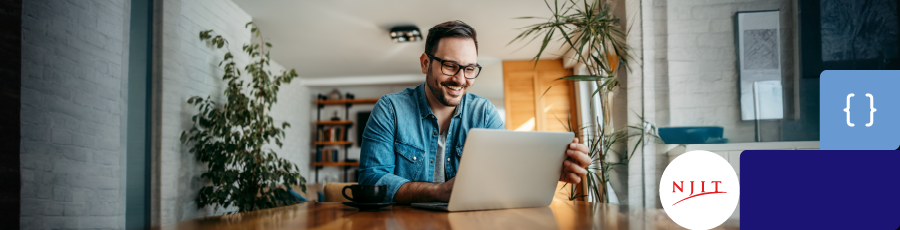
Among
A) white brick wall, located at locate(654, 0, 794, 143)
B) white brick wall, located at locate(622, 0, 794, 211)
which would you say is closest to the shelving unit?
white brick wall, located at locate(622, 0, 794, 211)

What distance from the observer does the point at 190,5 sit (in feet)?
9.69

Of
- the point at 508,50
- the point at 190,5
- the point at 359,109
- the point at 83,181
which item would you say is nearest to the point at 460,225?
the point at 83,181

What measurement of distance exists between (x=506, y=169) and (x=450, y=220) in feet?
0.66

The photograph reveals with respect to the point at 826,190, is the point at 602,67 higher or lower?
higher

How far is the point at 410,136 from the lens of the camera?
1.44 meters

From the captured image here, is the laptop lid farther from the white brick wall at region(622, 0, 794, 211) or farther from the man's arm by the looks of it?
the white brick wall at region(622, 0, 794, 211)

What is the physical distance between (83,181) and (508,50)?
443 centimetres

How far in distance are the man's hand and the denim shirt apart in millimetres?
459

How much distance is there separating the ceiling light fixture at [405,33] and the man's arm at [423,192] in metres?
3.36

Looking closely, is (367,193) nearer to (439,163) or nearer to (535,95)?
(439,163)

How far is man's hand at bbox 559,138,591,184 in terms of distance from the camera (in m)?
1.01

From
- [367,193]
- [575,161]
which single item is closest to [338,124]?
[367,193]

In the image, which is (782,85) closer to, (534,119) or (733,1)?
(733,1)

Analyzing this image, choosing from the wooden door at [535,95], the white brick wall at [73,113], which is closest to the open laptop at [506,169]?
the white brick wall at [73,113]
